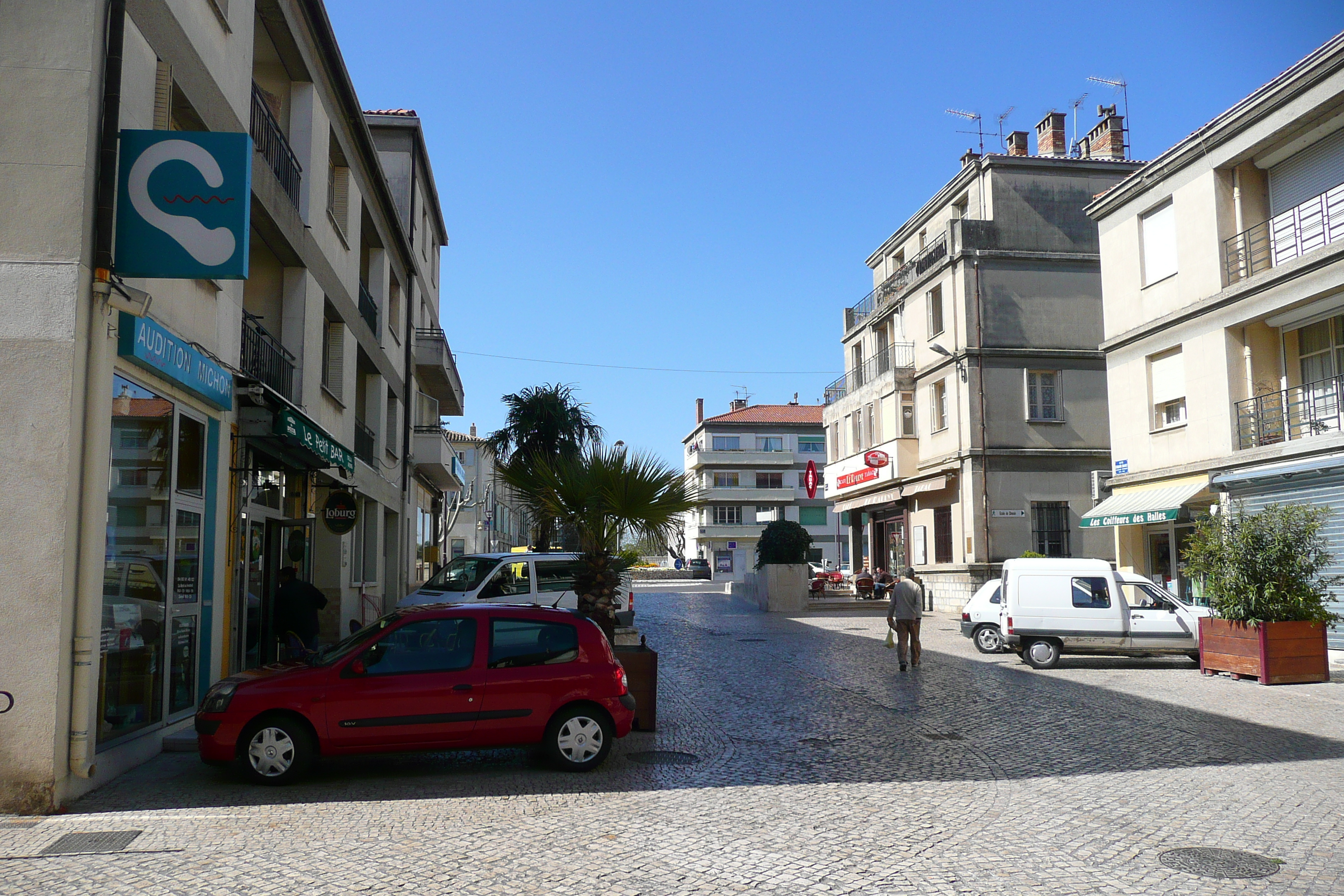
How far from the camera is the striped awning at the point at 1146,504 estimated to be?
818 inches

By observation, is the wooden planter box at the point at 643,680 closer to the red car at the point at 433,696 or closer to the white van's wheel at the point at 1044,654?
the red car at the point at 433,696

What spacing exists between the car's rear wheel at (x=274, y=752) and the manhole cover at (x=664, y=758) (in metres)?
2.78

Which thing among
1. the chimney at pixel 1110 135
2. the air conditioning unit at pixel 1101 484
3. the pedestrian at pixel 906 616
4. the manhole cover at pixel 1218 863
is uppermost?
the chimney at pixel 1110 135

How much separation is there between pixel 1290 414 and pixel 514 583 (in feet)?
48.1

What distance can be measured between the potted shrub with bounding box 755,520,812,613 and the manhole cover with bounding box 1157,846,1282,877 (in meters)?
26.6

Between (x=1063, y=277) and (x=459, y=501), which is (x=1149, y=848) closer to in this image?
(x=1063, y=277)

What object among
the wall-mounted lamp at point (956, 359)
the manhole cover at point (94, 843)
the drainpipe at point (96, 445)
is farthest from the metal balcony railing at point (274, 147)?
the wall-mounted lamp at point (956, 359)

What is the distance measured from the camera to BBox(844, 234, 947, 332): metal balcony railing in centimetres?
3367

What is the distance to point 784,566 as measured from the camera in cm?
3303

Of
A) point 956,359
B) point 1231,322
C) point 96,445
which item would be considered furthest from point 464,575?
point 956,359

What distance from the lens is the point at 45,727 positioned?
722 cm

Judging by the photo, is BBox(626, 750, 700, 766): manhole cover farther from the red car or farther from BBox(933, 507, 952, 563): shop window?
BBox(933, 507, 952, 563): shop window

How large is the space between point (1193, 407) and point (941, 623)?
933 cm

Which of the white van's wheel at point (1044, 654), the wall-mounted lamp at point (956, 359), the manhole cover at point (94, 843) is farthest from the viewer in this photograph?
the wall-mounted lamp at point (956, 359)
